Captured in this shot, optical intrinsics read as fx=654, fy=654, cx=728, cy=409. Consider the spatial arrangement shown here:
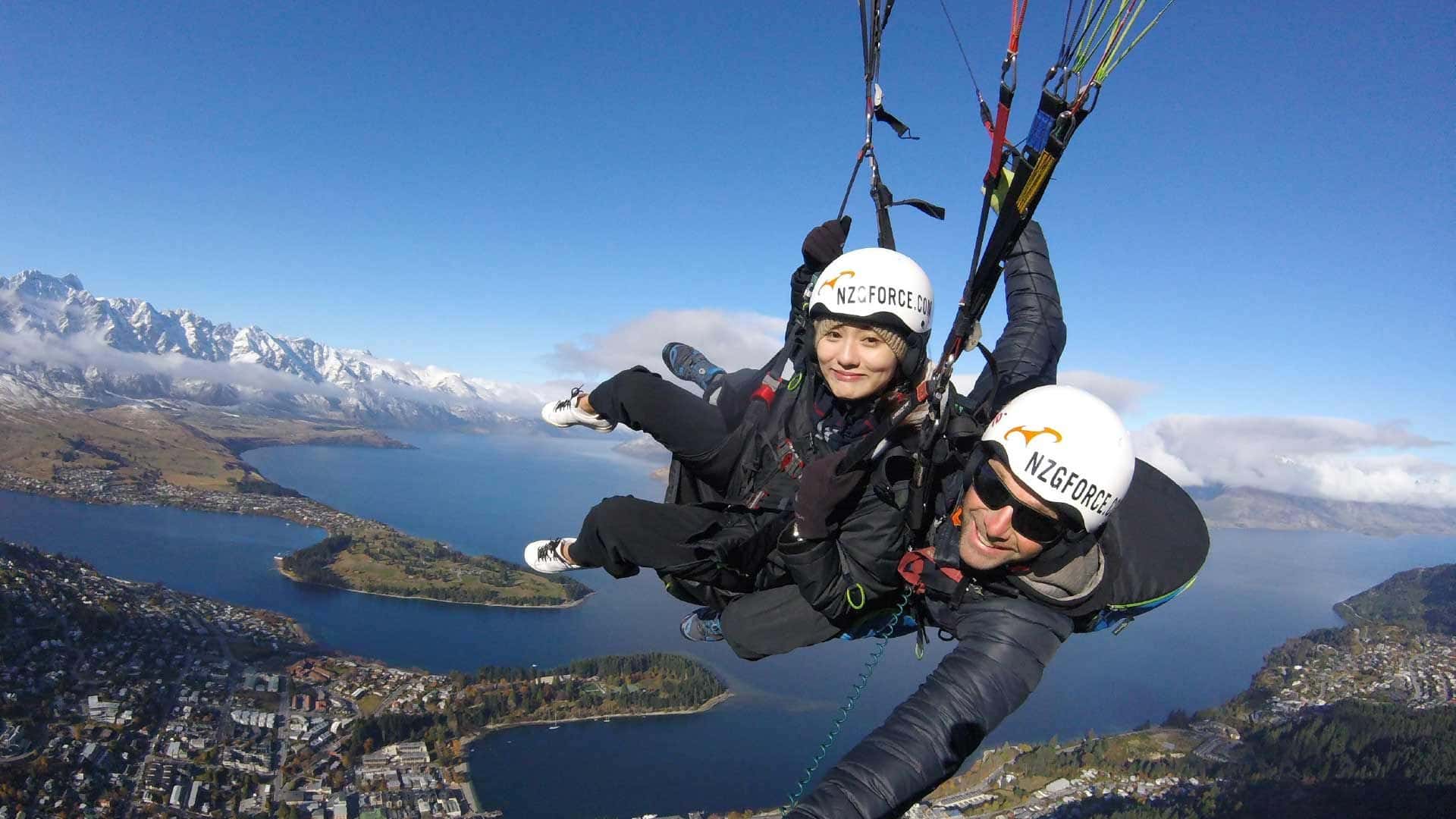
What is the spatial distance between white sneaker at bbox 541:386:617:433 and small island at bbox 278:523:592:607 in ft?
122

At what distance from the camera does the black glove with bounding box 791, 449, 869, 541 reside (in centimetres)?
204

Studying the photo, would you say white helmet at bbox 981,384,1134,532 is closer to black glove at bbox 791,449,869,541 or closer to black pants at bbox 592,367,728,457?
black glove at bbox 791,449,869,541

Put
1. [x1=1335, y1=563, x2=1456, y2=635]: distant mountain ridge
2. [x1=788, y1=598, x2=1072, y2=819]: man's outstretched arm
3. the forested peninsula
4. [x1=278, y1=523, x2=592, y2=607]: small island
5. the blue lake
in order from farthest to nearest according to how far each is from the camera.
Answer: [x1=1335, y1=563, x2=1456, y2=635]: distant mountain ridge, [x1=278, y1=523, x2=592, y2=607]: small island, the forested peninsula, the blue lake, [x1=788, y1=598, x2=1072, y2=819]: man's outstretched arm

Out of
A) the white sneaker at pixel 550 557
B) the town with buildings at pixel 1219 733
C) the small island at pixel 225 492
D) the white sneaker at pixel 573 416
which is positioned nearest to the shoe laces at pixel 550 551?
the white sneaker at pixel 550 557

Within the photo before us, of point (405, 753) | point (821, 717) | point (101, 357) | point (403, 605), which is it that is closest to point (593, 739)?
point (405, 753)

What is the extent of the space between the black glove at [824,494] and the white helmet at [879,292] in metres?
0.59

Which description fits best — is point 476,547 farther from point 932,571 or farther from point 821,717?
point 932,571

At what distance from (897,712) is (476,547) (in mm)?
54867

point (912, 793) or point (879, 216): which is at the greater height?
point (879, 216)

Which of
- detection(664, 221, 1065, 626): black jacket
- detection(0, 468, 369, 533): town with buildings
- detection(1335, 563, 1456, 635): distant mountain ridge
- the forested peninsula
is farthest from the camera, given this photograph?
detection(0, 468, 369, 533): town with buildings

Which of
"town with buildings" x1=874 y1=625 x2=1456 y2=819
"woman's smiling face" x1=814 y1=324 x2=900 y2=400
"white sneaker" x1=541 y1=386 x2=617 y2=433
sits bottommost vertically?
"town with buildings" x1=874 y1=625 x2=1456 y2=819

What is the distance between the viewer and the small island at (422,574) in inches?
1596

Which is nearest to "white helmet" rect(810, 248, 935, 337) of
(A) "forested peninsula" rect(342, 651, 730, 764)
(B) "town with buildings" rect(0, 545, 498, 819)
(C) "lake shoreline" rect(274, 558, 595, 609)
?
(B) "town with buildings" rect(0, 545, 498, 819)

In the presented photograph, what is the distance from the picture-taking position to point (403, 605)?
1535 inches
